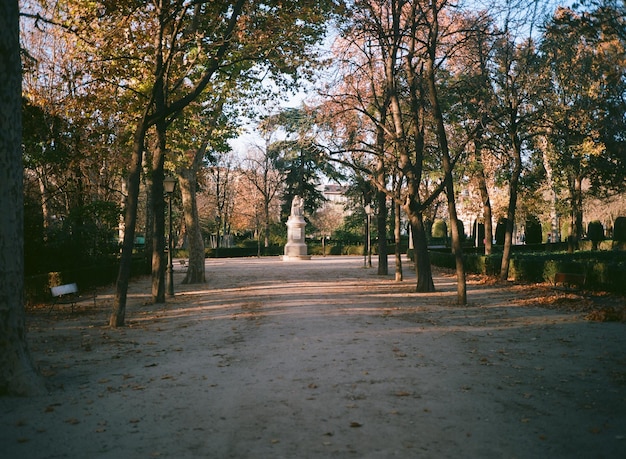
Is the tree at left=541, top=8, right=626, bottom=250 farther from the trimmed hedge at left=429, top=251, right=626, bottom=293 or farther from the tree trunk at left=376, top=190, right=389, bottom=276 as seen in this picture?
the tree trunk at left=376, top=190, right=389, bottom=276

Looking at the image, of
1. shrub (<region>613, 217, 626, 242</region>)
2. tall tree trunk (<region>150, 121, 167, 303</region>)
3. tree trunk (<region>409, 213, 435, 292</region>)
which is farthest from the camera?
shrub (<region>613, 217, 626, 242</region>)

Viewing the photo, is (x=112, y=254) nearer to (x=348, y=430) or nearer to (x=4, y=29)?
(x=4, y=29)

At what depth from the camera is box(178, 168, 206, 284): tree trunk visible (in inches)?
932

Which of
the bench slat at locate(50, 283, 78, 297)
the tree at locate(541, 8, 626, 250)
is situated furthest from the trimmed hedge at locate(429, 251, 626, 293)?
the bench slat at locate(50, 283, 78, 297)

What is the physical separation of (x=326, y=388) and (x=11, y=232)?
404cm

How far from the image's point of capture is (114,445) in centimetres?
489

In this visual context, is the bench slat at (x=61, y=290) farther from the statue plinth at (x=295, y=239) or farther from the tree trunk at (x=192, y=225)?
the statue plinth at (x=295, y=239)

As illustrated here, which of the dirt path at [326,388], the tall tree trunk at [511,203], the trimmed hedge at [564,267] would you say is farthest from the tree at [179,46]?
the trimmed hedge at [564,267]

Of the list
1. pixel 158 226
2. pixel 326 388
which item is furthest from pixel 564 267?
pixel 326 388

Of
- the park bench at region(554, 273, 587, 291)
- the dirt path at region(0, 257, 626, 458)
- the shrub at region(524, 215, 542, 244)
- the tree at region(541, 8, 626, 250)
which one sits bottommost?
the dirt path at region(0, 257, 626, 458)

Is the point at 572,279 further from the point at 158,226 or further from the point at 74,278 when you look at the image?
the point at 74,278

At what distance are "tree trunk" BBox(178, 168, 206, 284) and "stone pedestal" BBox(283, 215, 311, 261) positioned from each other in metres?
23.0

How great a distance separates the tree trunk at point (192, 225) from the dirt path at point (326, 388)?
1035cm

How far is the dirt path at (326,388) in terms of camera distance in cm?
487
